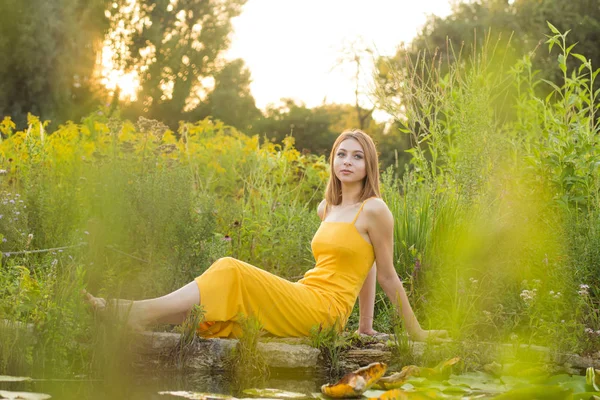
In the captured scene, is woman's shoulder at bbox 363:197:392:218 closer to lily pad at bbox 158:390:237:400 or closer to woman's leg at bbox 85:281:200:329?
woman's leg at bbox 85:281:200:329

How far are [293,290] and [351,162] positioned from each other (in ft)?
2.63

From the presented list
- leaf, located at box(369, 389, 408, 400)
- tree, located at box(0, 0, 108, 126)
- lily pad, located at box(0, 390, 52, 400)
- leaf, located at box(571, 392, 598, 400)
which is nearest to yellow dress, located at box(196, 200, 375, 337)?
lily pad, located at box(0, 390, 52, 400)

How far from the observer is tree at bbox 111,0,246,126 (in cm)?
2431

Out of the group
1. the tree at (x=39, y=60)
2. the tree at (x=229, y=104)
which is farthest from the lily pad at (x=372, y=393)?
the tree at (x=229, y=104)

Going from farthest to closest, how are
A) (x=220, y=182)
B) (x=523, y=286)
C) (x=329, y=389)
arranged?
(x=220, y=182)
(x=523, y=286)
(x=329, y=389)

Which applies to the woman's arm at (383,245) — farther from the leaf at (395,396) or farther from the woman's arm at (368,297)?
the leaf at (395,396)

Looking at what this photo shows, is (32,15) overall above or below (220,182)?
above

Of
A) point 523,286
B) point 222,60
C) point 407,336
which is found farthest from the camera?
point 222,60

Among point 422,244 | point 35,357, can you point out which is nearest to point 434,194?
point 422,244

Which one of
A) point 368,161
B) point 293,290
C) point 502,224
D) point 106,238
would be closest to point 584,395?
point 293,290

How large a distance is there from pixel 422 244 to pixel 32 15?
17431 mm

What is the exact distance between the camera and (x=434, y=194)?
495cm

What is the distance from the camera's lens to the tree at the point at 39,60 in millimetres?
19219

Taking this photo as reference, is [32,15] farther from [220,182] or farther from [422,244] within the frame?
[422,244]
